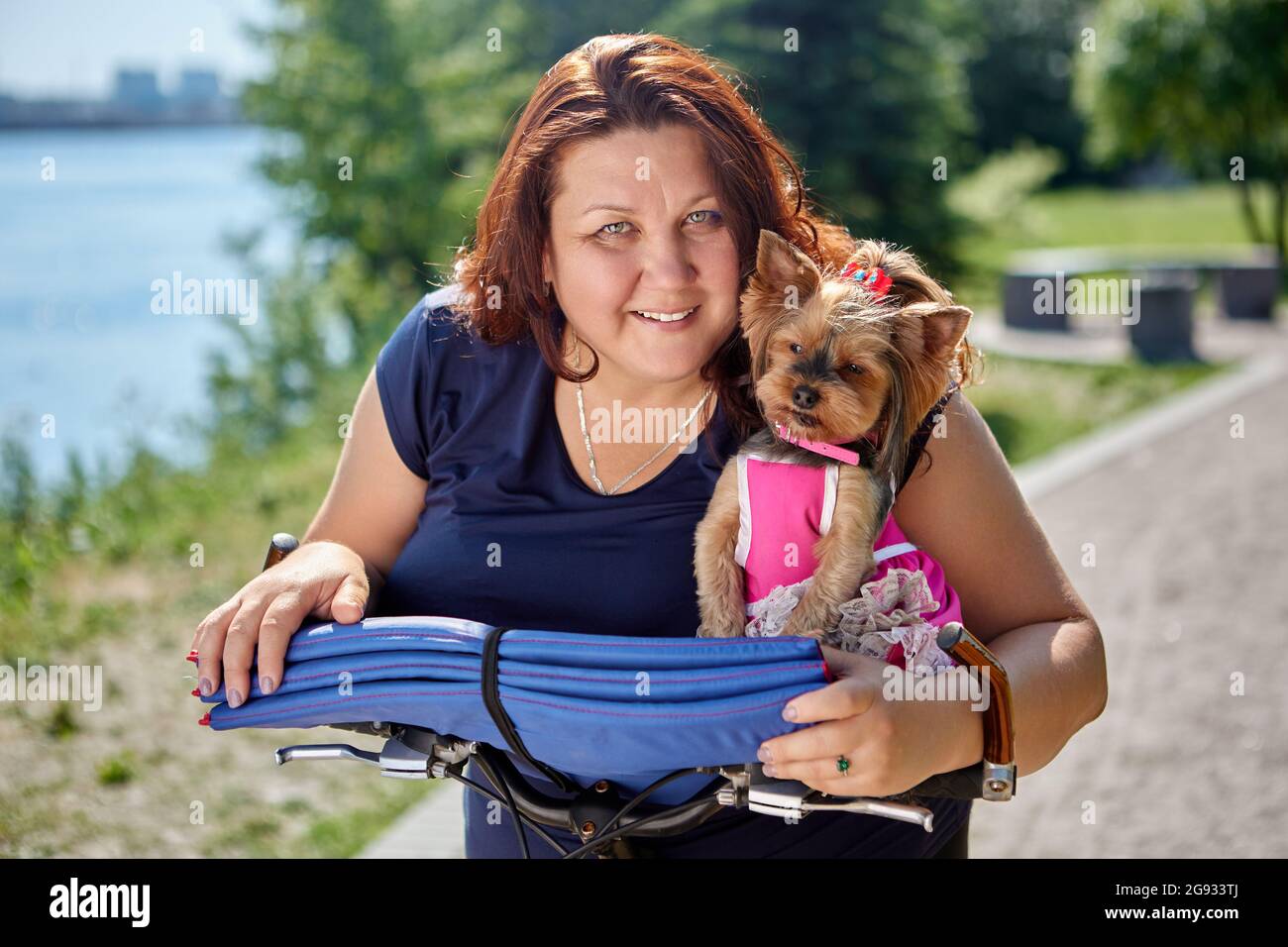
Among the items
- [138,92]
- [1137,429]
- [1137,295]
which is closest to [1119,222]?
[1137,295]

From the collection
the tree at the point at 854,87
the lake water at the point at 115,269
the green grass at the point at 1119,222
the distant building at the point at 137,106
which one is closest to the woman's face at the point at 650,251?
the lake water at the point at 115,269

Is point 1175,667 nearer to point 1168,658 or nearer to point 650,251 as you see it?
point 1168,658

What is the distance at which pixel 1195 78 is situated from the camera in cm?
2364

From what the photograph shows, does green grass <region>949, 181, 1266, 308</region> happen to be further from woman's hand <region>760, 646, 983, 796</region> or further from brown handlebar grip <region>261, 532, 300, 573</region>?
woman's hand <region>760, 646, 983, 796</region>

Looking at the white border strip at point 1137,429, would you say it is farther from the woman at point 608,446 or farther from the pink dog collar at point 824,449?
the pink dog collar at point 824,449

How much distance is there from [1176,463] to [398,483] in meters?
9.86

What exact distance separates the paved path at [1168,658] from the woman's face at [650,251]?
3.10 m

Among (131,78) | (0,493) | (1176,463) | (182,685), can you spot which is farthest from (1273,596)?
(131,78)

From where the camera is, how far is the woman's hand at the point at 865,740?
5.69 feet

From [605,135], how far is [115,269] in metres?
15.1
